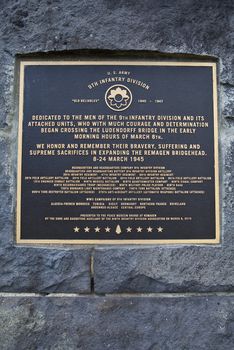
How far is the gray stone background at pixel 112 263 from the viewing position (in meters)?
2.84

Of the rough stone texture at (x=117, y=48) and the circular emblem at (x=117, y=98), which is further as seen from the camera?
the circular emblem at (x=117, y=98)

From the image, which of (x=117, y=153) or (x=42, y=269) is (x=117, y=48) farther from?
(x=42, y=269)

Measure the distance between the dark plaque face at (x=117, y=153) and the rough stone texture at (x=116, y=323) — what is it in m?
0.42

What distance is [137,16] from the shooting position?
3.11 meters

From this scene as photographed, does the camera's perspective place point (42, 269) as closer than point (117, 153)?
Yes

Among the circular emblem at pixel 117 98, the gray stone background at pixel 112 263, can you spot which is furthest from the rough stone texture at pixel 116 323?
the circular emblem at pixel 117 98

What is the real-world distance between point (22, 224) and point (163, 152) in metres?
1.12

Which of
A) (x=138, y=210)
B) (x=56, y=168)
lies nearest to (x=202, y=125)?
(x=138, y=210)

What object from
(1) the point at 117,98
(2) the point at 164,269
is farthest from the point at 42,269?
(1) the point at 117,98

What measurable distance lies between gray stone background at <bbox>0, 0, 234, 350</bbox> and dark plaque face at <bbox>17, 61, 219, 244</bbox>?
90 mm

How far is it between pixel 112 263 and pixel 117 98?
1178 mm

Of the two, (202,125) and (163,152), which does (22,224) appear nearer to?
(163,152)

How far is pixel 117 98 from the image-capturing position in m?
3.04

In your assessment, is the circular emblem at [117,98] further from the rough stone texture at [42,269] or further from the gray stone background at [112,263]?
the rough stone texture at [42,269]
